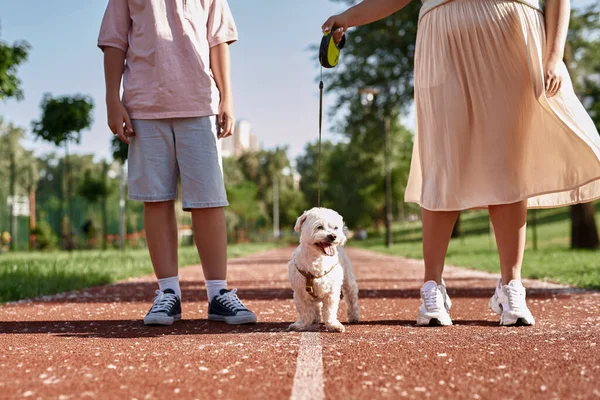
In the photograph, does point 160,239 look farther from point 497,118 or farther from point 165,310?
point 497,118

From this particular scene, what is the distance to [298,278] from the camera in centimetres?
414

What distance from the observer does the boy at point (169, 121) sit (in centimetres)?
→ 448

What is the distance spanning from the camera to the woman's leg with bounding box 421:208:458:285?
438 centimetres

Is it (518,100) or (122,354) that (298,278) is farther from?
(518,100)

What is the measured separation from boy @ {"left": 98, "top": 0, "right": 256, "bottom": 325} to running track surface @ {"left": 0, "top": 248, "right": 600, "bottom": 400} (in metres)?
0.46

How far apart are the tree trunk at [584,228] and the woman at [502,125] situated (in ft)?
50.0

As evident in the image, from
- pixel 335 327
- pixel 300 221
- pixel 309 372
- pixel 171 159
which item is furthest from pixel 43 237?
pixel 309 372

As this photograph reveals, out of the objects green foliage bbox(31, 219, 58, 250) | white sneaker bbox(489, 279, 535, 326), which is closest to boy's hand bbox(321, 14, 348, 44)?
white sneaker bbox(489, 279, 535, 326)

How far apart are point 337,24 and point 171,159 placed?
1394 millimetres

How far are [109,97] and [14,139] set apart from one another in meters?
53.5

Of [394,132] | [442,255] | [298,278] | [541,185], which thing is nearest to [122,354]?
[298,278]

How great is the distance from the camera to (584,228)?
18.6 meters

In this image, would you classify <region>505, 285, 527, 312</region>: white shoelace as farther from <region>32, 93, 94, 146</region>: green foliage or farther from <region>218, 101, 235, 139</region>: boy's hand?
<region>32, 93, 94, 146</region>: green foliage

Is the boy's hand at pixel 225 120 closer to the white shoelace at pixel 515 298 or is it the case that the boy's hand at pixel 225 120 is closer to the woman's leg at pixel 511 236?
the woman's leg at pixel 511 236
